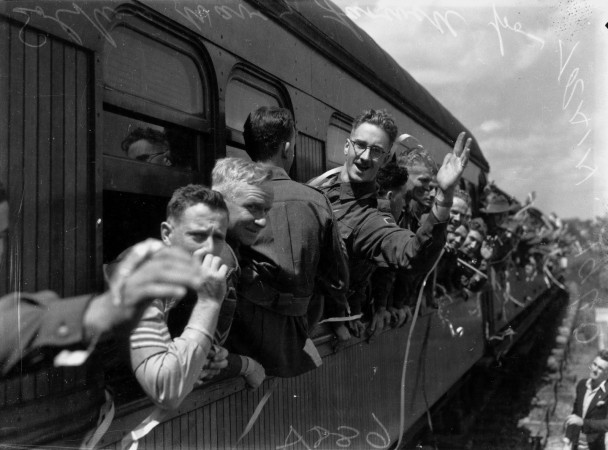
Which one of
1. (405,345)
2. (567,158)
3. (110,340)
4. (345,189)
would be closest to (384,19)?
(345,189)

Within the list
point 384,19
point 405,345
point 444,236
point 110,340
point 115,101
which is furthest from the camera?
point 405,345

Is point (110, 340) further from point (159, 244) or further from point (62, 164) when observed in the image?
point (62, 164)

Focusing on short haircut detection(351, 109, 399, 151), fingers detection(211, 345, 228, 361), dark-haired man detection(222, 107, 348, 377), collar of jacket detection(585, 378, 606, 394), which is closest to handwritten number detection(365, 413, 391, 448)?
collar of jacket detection(585, 378, 606, 394)

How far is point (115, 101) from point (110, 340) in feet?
2.49

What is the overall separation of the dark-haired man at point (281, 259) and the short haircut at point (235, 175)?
12 centimetres

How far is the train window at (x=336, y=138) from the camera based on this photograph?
356 cm

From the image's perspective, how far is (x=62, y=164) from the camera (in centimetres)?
187

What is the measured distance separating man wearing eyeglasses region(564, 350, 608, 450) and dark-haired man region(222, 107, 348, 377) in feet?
6.47

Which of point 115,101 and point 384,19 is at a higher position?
point 384,19

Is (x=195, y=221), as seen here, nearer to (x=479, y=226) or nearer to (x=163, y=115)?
(x=163, y=115)

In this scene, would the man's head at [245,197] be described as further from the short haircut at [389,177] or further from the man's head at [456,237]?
the man's head at [456,237]

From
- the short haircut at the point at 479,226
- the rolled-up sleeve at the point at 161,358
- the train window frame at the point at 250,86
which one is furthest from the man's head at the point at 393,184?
the short haircut at the point at 479,226

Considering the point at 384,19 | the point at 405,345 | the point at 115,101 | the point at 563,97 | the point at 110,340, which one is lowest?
the point at 405,345

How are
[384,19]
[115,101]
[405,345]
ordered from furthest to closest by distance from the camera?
[405,345] < [384,19] < [115,101]
